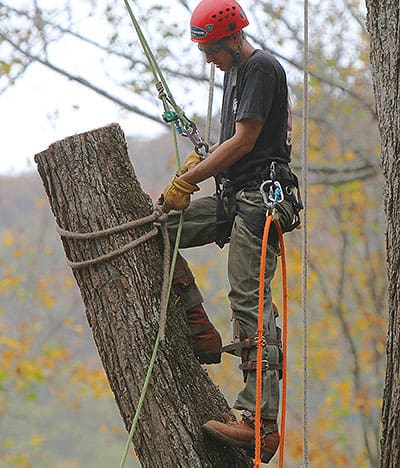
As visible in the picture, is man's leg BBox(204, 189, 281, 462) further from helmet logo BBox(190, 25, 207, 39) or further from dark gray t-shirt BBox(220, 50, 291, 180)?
helmet logo BBox(190, 25, 207, 39)

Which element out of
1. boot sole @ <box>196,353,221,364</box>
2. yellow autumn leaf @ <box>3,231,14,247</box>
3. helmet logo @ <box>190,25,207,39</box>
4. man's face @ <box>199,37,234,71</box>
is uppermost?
yellow autumn leaf @ <box>3,231,14,247</box>

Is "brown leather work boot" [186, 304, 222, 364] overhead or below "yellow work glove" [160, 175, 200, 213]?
below

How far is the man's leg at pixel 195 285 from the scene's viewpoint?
3.03 m

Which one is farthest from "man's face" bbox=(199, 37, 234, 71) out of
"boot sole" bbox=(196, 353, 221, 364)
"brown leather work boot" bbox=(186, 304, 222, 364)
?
"boot sole" bbox=(196, 353, 221, 364)

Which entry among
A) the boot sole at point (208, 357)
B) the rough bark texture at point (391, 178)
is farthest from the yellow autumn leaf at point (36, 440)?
the rough bark texture at point (391, 178)

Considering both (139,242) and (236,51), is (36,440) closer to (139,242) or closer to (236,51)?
(139,242)

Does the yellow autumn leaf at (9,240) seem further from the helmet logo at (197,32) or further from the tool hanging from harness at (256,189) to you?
→ the helmet logo at (197,32)

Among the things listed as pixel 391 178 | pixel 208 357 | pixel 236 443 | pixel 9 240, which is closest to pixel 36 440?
pixel 9 240

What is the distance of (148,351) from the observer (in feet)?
9.25

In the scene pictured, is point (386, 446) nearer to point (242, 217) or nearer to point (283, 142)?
point (242, 217)

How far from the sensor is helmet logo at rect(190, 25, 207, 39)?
2993mm

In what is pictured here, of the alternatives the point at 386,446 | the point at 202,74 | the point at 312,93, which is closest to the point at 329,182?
the point at 202,74

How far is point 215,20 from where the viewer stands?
297cm

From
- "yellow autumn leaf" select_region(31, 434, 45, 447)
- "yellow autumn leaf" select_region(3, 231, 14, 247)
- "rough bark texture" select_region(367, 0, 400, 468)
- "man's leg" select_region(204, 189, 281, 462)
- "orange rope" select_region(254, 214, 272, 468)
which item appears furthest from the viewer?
"yellow autumn leaf" select_region(3, 231, 14, 247)
